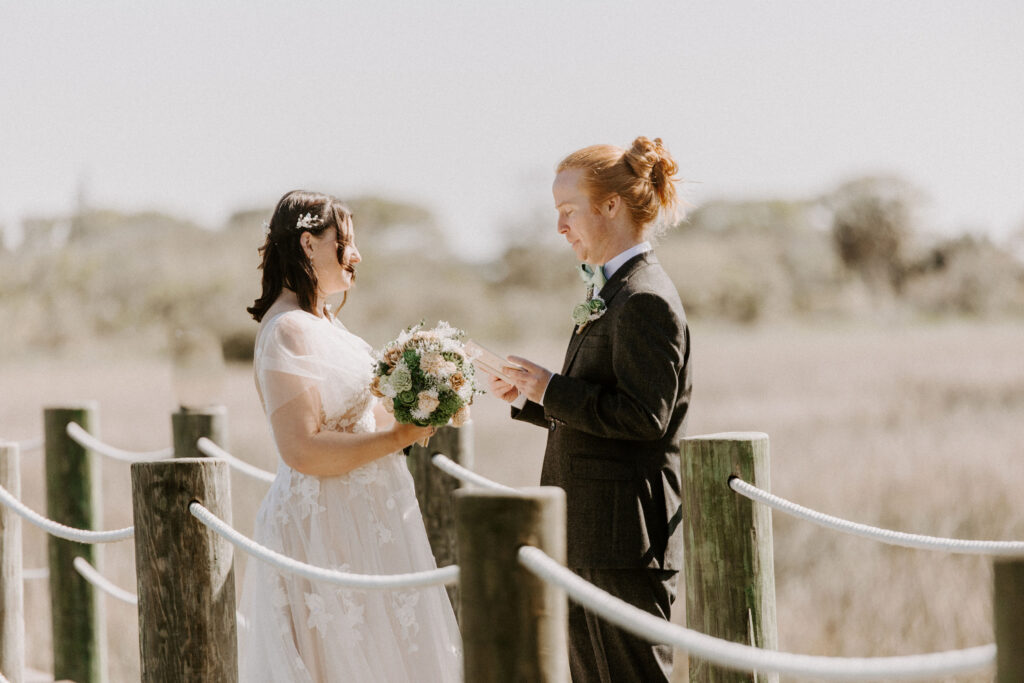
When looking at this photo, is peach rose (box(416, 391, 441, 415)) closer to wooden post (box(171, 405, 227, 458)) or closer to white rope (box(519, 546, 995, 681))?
white rope (box(519, 546, 995, 681))

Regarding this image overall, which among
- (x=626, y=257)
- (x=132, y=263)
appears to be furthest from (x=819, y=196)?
(x=626, y=257)

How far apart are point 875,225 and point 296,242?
56146 mm

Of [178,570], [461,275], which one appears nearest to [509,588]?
[178,570]

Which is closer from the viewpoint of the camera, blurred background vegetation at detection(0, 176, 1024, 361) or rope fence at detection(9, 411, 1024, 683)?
rope fence at detection(9, 411, 1024, 683)

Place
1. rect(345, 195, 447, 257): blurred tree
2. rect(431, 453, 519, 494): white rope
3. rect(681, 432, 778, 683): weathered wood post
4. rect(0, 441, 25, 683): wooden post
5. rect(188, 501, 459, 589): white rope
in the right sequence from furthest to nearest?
rect(345, 195, 447, 257): blurred tree, rect(0, 441, 25, 683): wooden post, rect(431, 453, 519, 494): white rope, rect(681, 432, 778, 683): weathered wood post, rect(188, 501, 459, 589): white rope

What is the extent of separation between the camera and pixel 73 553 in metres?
5.26

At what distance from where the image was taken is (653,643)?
314cm

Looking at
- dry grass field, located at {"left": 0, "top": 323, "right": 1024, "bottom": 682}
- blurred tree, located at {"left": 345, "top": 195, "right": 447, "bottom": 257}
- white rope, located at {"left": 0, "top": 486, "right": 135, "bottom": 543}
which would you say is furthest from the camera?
blurred tree, located at {"left": 345, "top": 195, "right": 447, "bottom": 257}

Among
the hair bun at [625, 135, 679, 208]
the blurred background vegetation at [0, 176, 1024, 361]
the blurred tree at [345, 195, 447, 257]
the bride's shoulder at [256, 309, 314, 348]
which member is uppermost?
the blurred tree at [345, 195, 447, 257]

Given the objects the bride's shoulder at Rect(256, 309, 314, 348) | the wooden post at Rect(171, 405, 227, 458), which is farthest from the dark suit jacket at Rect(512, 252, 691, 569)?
the wooden post at Rect(171, 405, 227, 458)

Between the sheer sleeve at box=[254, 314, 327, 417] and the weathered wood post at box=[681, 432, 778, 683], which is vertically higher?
the sheer sleeve at box=[254, 314, 327, 417]

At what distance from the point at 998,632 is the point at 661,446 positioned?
168cm

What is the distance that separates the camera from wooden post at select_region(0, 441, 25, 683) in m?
4.43

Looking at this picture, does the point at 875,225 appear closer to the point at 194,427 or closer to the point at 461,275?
the point at 461,275
